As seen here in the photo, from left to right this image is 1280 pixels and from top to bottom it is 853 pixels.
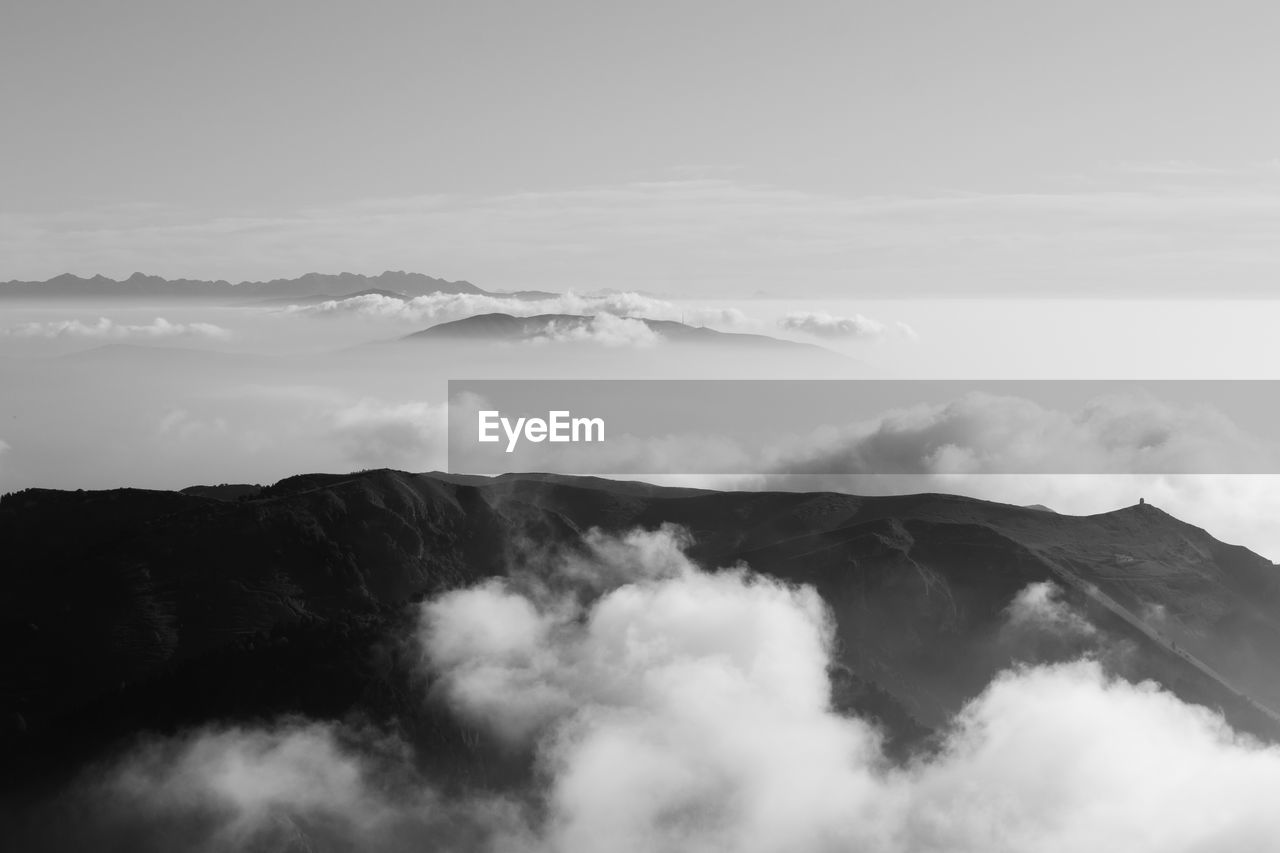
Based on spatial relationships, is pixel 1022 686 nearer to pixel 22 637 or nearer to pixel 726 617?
pixel 726 617

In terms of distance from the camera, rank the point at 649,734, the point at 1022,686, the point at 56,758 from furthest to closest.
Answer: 1. the point at 1022,686
2. the point at 649,734
3. the point at 56,758

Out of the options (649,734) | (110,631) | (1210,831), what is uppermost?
(110,631)

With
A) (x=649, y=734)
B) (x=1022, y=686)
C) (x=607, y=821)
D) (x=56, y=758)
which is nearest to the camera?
(x=56, y=758)

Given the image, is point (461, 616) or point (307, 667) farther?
point (461, 616)

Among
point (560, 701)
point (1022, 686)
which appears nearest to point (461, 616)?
point (560, 701)

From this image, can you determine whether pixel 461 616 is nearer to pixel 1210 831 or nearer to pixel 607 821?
pixel 607 821

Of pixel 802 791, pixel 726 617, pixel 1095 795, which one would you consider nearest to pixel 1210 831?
pixel 1095 795

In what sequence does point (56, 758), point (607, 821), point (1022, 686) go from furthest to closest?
1. point (1022, 686)
2. point (607, 821)
3. point (56, 758)

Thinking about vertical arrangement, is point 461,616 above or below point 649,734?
above

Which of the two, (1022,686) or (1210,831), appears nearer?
(1210,831)
